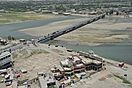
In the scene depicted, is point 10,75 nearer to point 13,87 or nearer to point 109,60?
point 13,87

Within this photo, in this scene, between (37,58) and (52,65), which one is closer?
(52,65)

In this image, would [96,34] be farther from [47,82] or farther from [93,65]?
[47,82]

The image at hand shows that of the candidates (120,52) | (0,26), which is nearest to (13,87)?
(120,52)

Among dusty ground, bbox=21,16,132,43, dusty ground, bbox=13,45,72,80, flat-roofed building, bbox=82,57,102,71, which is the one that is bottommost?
dusty ground, bbox=21,16,132,43

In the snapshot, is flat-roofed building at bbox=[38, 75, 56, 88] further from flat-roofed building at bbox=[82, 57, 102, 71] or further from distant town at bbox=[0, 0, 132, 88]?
flat-roofed building at bbox=[82, 57, 102, 71]

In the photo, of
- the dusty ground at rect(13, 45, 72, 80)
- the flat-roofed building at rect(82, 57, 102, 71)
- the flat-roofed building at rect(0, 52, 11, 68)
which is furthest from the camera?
the flat-roofed building at rect(0, 52, 11, 68)

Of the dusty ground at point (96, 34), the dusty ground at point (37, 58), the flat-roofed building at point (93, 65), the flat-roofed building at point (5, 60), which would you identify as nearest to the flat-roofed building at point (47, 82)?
the dusty ground at point (37, 58)

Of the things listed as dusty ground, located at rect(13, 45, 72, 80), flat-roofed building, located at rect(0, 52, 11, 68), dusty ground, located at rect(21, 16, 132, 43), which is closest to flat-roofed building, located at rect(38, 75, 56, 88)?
dusty ground, located at rect(13, 45, 72, 80)

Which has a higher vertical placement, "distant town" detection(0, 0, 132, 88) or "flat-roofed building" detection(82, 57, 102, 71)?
"flat-roofed building" detection(82, 57, 102, 71)

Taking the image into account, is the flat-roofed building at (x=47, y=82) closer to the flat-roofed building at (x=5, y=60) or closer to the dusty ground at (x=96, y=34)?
the flat-roofed building at (x=5, y=60)

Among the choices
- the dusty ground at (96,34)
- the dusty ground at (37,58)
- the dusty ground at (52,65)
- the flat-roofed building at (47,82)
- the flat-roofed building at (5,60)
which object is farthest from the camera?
the dusty ground at (96,34)

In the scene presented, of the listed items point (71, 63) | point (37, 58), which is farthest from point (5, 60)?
point (71, 63)
